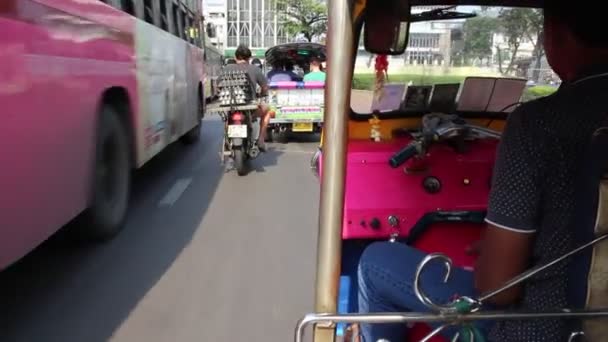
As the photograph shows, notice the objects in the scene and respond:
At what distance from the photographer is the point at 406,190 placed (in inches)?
111

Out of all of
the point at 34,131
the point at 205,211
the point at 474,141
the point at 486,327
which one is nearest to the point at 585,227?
the point at 486,327

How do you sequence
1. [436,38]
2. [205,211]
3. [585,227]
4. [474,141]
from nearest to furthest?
1. [585,227]
2. [474,141]
3. [436,38]
4. [205,211]

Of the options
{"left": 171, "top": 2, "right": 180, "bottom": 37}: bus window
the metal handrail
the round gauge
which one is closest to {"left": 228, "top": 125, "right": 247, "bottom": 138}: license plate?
{"left": 171, "top": 2, "right": 180, "bottom": 37}: bus window

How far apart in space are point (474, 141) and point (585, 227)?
1.58 meters

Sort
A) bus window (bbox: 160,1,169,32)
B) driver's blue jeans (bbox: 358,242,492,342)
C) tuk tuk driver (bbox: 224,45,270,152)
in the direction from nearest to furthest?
driver's blue jeans (bbox: 358,242,492,342), bus window (bbox: 160,1,169,32), tuk tuk driver (bbox: 224,45,270,152)

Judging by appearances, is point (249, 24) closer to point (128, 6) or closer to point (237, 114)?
point (237, 114)

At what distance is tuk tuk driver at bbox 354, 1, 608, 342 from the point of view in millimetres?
1501

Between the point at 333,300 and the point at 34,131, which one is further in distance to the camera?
the point at 34,131

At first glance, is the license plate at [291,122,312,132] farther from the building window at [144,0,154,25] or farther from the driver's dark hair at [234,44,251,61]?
the building window at [144,0,154,25]

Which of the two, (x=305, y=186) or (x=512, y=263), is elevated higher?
(x=512, y=263)

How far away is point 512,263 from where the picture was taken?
1.57 metres

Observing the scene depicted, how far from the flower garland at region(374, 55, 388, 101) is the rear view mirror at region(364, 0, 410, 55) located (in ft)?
4.20

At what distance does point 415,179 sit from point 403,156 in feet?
0.77

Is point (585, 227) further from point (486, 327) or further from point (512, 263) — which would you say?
point (486, 327)
